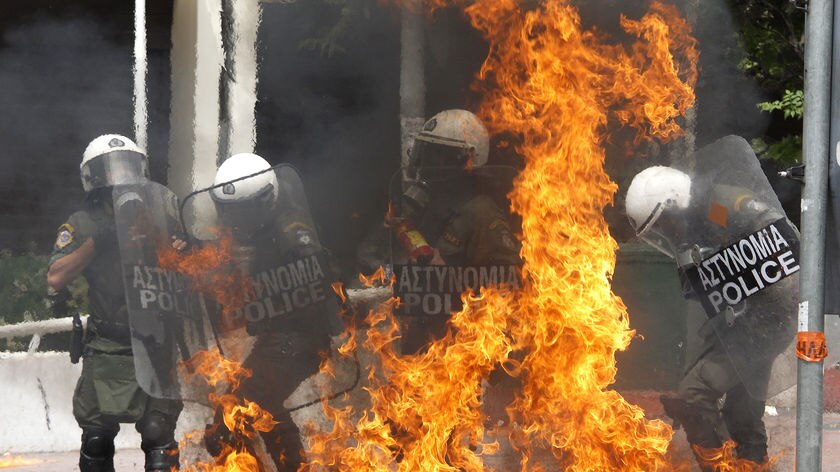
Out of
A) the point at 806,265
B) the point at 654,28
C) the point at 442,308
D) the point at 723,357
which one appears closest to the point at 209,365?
the point at 442,308

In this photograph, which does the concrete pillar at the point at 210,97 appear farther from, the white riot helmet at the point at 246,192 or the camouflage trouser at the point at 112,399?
the camouflage trouser at the point at 112,399

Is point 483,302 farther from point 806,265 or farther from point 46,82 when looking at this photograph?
point 46,82

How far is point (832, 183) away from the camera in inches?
153

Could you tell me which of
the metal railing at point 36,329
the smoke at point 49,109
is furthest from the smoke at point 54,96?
the metal railing at point 36,329

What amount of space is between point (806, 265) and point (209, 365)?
3557 millimetres

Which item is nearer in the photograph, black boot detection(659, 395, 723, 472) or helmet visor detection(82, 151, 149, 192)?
black boot detection(659, 395, 723, 472)

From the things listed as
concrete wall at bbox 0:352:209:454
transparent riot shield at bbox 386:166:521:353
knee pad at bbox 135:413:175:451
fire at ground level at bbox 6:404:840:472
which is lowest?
fire at ground level at bbox 6:404:840:472

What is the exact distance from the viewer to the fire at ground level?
22.6 ft

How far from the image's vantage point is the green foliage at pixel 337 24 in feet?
27.1

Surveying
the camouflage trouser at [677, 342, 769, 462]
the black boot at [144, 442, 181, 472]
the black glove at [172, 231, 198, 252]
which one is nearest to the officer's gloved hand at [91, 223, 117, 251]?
the black glove at [172, 231, 198, 252]

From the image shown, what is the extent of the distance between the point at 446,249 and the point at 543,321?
101cm

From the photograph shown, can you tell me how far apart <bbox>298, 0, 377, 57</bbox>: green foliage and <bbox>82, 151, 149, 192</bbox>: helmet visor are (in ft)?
8.35

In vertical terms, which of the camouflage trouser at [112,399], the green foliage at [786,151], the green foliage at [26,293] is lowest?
the camouflage trouser at [112,399]

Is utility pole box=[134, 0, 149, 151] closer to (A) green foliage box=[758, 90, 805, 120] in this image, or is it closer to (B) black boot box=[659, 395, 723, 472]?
(B) black boot box=[659, 395, 723, 472]
